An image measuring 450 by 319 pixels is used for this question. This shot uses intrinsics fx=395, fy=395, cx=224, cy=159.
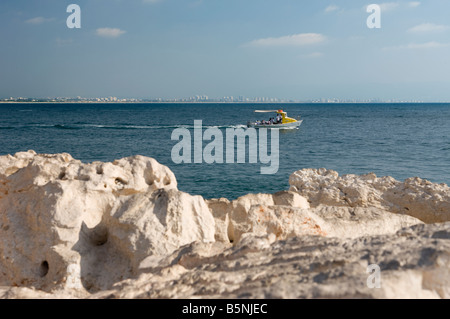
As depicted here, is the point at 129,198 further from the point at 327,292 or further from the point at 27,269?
the point at 327,292

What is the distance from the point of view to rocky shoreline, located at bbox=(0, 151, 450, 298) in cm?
237

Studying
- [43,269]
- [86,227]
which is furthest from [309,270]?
[43,269]

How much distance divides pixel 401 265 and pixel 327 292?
52 centimetres

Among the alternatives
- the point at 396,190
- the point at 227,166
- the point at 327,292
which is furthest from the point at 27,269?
the point at 227,166

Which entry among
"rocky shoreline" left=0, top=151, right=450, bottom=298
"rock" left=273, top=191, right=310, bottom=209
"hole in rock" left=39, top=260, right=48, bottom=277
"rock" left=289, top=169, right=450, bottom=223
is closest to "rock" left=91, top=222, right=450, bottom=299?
"rocky shoreline" left=0, top=151, right=450, bottom=298

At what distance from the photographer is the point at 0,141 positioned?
28375 millimetres

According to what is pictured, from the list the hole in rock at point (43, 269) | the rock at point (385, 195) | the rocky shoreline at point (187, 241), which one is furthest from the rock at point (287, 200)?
the hole in rock at point (43, 269)

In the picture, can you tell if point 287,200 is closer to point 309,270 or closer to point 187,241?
point 187,241

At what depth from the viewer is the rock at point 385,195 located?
6.00 meters

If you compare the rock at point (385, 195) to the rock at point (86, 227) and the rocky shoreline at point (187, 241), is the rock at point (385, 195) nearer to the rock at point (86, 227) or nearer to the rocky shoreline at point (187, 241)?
the rocky shoreline at point (187, 241)

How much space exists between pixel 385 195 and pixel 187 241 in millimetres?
4018

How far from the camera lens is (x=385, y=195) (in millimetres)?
6434

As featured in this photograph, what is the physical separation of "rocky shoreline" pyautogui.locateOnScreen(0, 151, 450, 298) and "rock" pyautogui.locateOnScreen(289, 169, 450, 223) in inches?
1.3

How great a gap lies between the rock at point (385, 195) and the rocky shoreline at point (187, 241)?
0.03 meters
